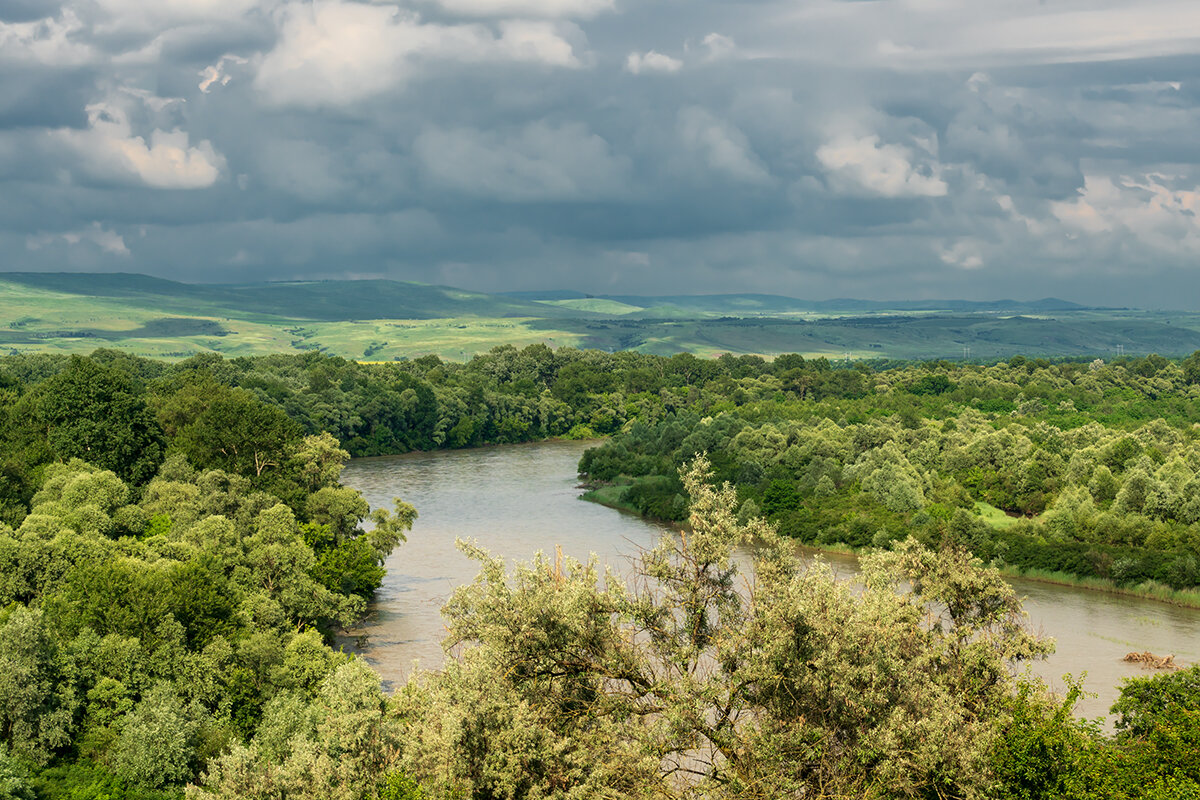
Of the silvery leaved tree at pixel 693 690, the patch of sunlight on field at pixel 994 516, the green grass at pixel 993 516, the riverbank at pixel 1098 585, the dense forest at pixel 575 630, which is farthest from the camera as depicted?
the green grass at pixel 993 516

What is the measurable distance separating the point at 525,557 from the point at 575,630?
143ft

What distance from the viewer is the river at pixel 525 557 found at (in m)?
44.2

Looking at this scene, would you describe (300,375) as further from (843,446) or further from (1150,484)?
(1150,484)

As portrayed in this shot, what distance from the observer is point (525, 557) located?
60062 millimetres

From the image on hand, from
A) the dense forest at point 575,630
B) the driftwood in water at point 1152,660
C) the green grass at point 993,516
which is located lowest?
the driftwood in water at point 1152,660

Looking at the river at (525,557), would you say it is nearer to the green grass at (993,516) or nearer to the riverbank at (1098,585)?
the riverbank at (1098,585)

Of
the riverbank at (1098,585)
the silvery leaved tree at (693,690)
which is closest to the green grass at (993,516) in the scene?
the riverbank at (1098,585)

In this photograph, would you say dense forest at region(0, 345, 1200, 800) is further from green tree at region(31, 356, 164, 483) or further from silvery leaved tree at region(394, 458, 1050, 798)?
green tree at region(31, 356, 164, 483)

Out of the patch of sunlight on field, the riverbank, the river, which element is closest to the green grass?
the patch of sunlight on field

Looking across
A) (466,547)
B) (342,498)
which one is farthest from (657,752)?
(342,498)

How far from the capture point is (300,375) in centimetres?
14075

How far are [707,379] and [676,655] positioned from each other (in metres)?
151

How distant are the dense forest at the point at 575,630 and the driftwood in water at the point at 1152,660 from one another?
522 inches

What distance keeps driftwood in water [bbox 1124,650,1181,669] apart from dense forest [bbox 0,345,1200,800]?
43.5 feet
